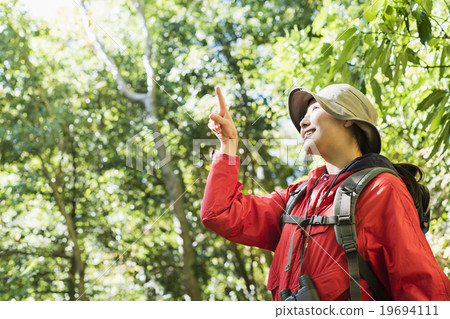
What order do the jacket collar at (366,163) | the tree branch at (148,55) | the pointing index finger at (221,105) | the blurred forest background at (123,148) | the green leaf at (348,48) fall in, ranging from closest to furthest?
1. the jacket collar at (366,163)
2. the pointing index finger at (221,105)
3. the green leaf at (348,48)
4. the blurred forest background at (123,148)
5. the tree branch at (148,55)

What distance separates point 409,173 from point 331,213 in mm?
171

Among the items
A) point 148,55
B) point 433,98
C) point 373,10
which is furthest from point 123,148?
point 373,10

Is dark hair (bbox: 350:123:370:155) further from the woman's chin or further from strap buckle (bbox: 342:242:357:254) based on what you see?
strap buckle (bbox: 342:242:357:254)

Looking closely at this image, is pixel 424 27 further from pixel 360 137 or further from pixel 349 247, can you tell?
pixel 349 247

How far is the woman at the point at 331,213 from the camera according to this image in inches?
26.9

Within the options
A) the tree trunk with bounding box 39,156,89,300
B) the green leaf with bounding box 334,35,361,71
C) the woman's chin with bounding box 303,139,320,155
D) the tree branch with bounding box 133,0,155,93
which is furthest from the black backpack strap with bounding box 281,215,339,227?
the tree trunk with bounding box 39,156,89,300

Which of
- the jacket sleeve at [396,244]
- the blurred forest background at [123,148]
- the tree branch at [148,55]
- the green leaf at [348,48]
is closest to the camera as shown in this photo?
the jacket sleeve at [396,244]

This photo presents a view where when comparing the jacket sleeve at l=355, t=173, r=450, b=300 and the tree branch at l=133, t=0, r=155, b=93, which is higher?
the tree branch at l=133, t=0, r=155, b=93

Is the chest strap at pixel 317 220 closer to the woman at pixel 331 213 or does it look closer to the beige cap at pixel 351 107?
the woman at pixel 331 213

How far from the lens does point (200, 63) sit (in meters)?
4.75

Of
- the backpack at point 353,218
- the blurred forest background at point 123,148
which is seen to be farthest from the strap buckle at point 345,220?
the blurred forest background at point 123,148

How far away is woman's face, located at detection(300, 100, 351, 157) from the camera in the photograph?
863 millimetres
